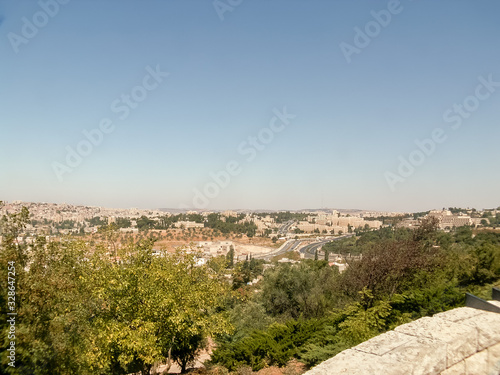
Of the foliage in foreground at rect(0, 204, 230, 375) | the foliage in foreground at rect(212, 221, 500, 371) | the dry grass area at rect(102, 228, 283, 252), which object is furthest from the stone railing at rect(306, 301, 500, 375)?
the dry grass area at rect(102, 228, 283, 252)

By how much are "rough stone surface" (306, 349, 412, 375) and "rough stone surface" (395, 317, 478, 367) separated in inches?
21.0

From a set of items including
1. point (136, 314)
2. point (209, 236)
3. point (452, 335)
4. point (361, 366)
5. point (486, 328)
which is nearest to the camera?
point (361, 366)

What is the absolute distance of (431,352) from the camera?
243cm

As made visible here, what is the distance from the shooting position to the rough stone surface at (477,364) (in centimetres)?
258

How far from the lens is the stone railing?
7.67ft

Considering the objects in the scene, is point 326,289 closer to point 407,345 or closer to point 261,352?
point 261,352

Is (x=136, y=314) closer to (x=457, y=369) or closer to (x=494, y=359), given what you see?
(x=457, y=369)

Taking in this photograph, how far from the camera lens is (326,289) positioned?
2111 centimetres

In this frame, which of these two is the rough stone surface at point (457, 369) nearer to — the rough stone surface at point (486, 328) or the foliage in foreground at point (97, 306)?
the rough stone surface at point (486, 328)

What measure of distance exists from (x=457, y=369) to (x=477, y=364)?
243mm

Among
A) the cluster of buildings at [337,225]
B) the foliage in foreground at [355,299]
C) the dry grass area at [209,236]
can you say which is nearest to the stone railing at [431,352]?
the foliage in foreground at [355,299]

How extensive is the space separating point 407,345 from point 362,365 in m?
0.48

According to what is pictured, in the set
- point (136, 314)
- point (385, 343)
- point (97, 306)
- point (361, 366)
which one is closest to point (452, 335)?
point (385, 343)

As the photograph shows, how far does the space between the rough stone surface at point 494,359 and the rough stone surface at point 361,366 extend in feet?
3.21
